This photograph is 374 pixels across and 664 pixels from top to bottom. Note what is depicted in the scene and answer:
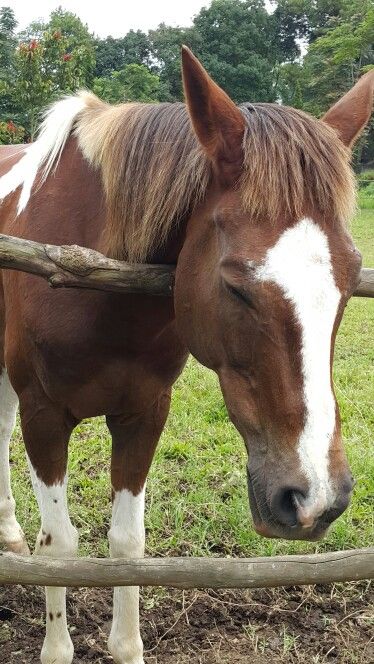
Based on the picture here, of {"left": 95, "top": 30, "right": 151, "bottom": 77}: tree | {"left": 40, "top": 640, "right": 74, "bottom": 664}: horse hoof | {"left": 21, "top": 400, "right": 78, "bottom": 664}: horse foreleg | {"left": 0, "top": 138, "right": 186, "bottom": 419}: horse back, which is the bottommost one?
{"left": 40, "top": 640, "right": 74, "bottom": 664}: horse hoof

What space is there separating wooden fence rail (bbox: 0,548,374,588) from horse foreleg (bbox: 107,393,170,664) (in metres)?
0.92

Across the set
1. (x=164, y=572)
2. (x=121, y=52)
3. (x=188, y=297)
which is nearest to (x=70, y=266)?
(x=188, y=297)

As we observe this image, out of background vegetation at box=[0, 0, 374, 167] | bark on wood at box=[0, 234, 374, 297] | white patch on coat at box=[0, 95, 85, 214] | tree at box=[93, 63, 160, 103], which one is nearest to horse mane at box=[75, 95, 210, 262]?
bark on wood at box=[0, 234, 374, 297]

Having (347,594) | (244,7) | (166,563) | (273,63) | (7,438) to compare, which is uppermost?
(244,7)

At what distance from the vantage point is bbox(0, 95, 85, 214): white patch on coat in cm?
251

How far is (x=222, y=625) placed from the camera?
9.11ft

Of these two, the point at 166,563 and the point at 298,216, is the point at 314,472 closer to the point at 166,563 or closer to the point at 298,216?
the point at 166,563

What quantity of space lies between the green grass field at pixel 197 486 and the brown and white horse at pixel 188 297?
2.34 feet

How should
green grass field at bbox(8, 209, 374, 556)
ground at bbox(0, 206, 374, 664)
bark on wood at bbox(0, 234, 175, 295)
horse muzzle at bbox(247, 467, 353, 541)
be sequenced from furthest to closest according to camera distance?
green grass field at bbox(8, 209, 374, 556) → ground at bbox(0, 206, 374, 664) → bark on wood at bbox(0, 234, 175, 295) → horse muzzle at bbox(247, 467, 353, 541)

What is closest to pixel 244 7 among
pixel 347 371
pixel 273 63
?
pixel 273 63

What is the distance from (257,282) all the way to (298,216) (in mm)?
223

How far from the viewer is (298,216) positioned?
160cm

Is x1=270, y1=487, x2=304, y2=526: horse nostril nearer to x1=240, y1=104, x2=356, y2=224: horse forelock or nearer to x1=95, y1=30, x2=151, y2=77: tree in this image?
x1=240, y1=104, x2=356, y2=224: horse forelock

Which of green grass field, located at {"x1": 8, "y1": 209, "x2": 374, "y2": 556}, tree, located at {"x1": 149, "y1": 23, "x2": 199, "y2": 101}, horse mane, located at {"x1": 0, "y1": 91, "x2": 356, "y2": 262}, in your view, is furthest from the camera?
tree, located at {"x1": 149, "y1": 23, "x2": 199, "y2": 101}
